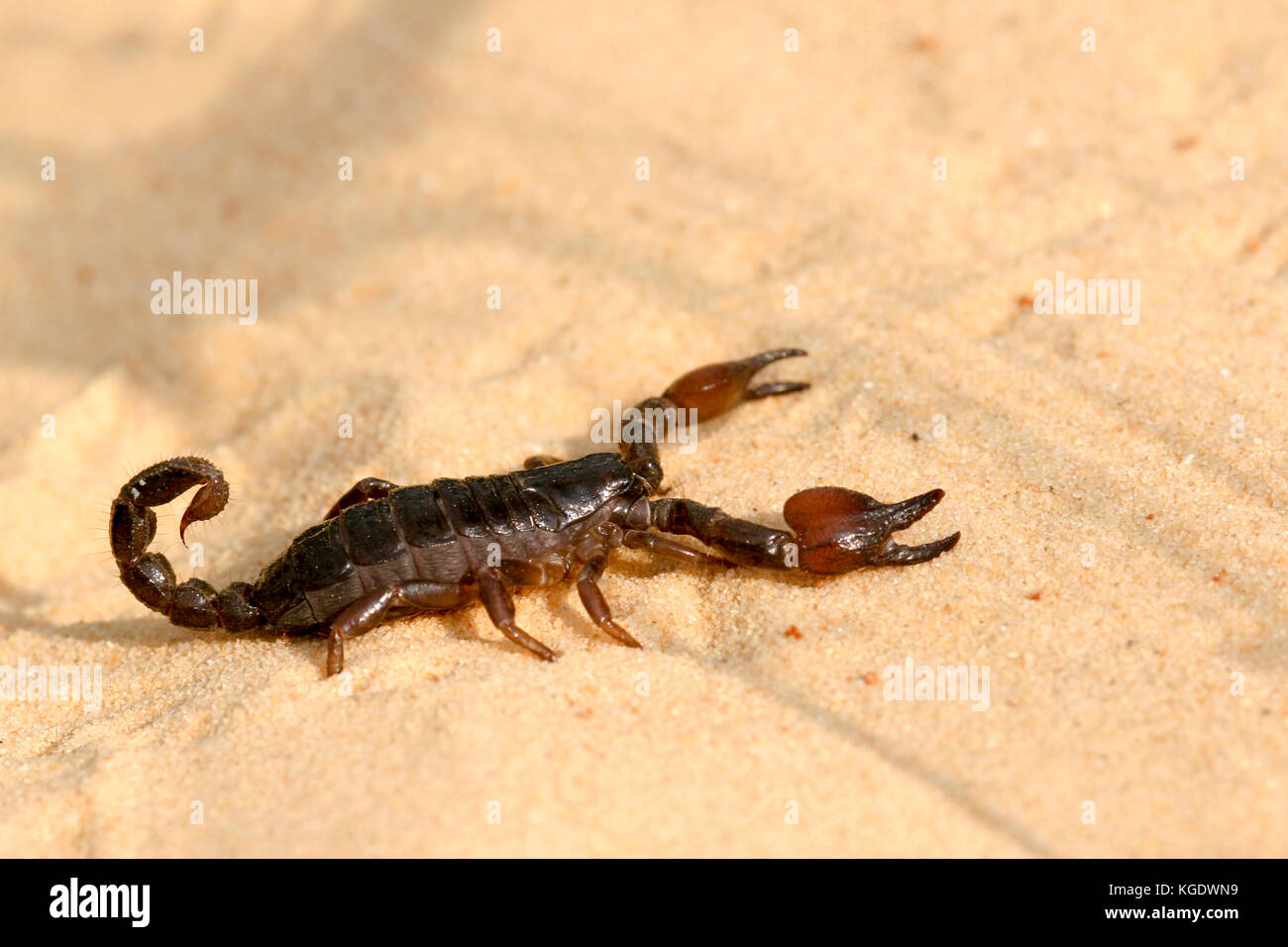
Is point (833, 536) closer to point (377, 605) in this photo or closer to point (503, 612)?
point (503, 612)

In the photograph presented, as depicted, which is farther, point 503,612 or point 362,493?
point 362,493

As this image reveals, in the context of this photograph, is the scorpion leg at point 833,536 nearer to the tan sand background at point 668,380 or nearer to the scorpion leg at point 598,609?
the tan sand background at point 668,380

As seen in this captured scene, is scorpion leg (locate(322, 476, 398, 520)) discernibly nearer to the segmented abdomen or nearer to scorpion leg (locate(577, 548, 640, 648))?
the segmented abdomen

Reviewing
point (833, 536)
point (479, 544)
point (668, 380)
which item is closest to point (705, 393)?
point (668, 380)

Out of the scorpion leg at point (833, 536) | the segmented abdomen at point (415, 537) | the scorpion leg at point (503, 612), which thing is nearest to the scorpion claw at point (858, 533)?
the scorpion leg at point (833, 536)

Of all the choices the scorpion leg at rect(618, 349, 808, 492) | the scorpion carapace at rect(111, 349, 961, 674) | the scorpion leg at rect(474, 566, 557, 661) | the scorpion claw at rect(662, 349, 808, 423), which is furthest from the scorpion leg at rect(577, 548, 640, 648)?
the scorpion claw at rect(662, 349, 808, 423)

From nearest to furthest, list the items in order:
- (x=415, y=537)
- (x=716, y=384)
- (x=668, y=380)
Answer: (x=415, y=537), (x=716, y=384), (x=668, y=380)
